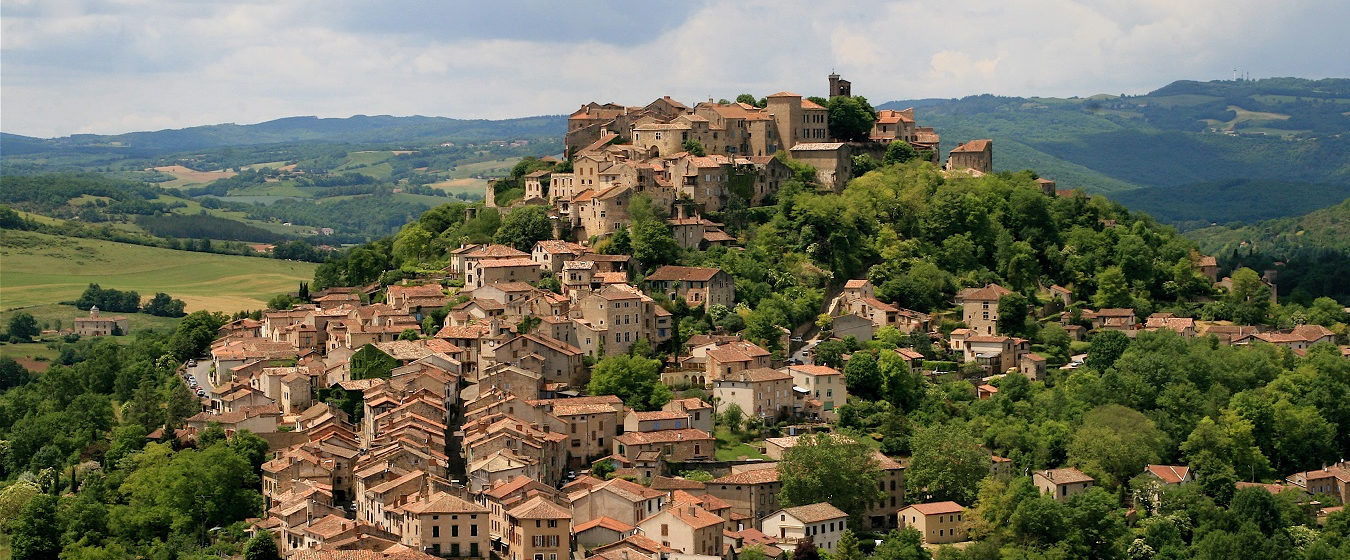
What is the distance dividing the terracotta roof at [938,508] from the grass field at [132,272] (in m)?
83.9

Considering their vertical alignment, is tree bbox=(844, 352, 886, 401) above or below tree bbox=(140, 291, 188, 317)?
above

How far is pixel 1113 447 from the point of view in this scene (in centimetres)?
6412

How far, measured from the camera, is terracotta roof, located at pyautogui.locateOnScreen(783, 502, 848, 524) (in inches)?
2211

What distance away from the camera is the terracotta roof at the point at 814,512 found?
5616 centimetres

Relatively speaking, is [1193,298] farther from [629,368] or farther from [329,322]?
[329,322]

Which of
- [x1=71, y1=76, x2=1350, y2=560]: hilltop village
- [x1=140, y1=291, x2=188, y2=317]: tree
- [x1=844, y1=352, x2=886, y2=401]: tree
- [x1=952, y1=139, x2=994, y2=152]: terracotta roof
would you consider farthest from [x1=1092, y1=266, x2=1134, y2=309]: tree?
[x1=140, y1=291, x2=188, y2=317]: tree

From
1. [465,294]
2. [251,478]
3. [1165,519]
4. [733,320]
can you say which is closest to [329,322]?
[465,294]

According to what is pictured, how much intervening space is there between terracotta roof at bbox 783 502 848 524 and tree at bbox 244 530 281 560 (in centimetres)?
1717

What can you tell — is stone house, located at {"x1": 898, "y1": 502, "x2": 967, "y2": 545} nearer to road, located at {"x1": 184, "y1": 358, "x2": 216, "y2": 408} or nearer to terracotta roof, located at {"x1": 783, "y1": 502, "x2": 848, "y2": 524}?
terracotta roof, located at {"x1": 783, "y1": 502, "x2": 848, "y2": 524}

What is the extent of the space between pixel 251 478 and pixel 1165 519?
110ft

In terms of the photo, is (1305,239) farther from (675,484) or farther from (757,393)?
(675,484)

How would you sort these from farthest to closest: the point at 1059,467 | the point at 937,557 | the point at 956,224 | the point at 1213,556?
the point at 956,224, the point at 1059,467, the point at 1213,556, the point at 937,557

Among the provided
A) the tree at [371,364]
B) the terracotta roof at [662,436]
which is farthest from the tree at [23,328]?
the terracotta roof at [662,436]

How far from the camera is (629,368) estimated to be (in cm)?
6531
